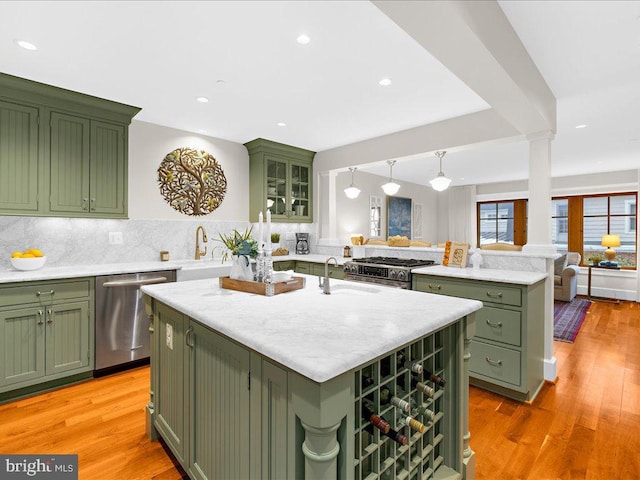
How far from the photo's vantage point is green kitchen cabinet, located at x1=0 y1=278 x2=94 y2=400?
2.53m

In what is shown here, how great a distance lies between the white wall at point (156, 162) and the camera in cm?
364

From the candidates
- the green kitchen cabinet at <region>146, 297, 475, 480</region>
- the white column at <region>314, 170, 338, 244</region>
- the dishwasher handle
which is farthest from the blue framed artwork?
the green kitchen cabinet at <region>146, 297, 475, 480</region>

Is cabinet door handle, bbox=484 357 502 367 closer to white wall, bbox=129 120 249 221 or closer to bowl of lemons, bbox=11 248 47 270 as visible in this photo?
white wall, bbox=129 120 249 221

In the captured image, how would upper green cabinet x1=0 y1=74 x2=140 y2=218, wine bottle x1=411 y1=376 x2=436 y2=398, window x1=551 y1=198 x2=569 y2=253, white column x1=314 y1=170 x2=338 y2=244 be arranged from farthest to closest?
1. window x1=551 y1=198 x2=569 y2=253
2. white column x1=314 y1=170 x2=338 y2=244
3. upper green cabinet x1=0 y1=74 x2=140 y2=218
4. wine bottle x1=411 y1=376 x2=436 y2=398

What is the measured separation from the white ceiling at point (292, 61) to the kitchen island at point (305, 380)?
1.58 metres

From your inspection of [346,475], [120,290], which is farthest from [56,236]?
[346,475]

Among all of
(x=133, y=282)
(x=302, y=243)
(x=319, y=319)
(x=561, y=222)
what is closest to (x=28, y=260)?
(x=133, y=282)

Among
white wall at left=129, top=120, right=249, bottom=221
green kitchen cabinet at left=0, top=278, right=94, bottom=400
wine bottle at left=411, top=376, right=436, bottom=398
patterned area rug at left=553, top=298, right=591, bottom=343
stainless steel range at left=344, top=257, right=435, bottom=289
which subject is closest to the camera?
wine bottle at left=411, top=376, right=436, bottom=398

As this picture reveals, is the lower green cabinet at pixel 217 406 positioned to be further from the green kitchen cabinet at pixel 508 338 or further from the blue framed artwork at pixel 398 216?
the blue framed artwork at pixel 398 216

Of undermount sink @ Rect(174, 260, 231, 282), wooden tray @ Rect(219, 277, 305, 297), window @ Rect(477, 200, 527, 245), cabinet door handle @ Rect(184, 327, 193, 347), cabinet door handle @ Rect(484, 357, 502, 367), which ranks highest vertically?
window @ Rect(477, 200, 527, 245)

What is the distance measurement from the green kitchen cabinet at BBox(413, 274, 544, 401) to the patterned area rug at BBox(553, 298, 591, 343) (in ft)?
5.66

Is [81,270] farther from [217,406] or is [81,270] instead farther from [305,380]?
[305,380]

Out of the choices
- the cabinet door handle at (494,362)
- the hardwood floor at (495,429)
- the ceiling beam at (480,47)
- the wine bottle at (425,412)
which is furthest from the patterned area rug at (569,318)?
the wine bottle at (425,412)

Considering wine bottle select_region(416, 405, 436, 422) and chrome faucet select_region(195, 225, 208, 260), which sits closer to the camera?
wine bottle select_region(416, 405, 436, 422)
